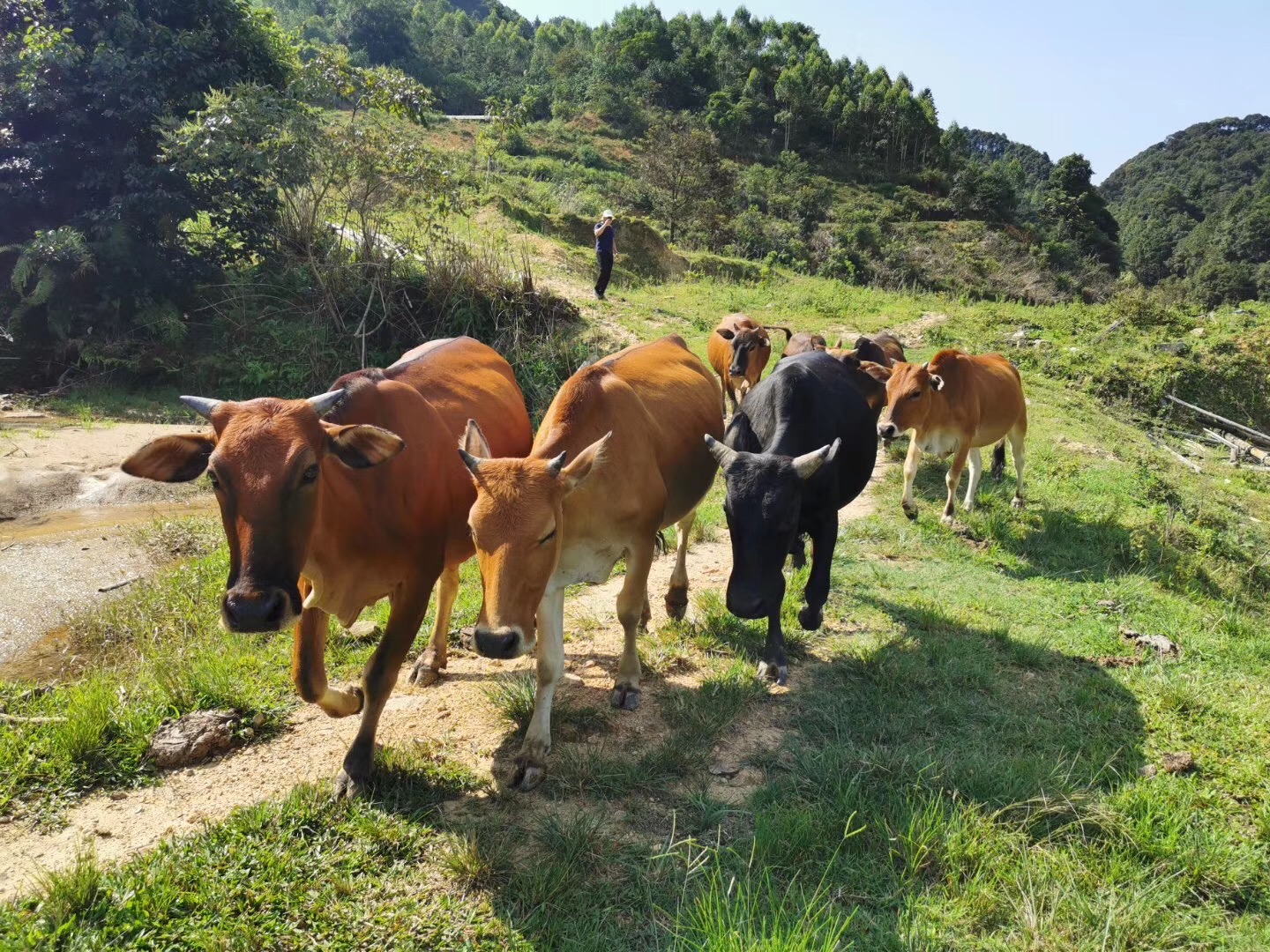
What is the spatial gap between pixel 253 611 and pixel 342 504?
0.80m

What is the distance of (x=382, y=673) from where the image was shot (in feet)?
12.5

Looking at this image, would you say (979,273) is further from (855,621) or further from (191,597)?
(191,597)

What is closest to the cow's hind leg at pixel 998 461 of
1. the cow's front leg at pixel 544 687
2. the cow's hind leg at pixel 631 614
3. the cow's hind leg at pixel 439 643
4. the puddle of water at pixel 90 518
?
the cow's hind leg at pixel 631 614

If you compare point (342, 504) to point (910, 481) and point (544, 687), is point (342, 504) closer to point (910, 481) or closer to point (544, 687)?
point (544, 687)

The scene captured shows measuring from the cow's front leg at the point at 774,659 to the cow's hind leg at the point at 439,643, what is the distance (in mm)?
2081

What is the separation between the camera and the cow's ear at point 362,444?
336 cm

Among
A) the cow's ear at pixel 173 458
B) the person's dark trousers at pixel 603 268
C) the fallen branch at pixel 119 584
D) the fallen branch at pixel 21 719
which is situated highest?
the person's dark trousers at pixel 603 268

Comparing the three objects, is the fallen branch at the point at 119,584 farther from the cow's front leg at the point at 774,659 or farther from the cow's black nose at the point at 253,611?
the cow's front leg at the point at 774,659

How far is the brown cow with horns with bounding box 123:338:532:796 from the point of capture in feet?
9.95

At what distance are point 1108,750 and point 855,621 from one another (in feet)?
6.32

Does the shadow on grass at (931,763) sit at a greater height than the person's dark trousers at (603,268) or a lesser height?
lesser

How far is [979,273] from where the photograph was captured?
3403 cm

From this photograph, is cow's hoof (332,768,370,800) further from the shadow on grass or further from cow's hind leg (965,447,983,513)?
cow's hind leg (965,447,983,513)

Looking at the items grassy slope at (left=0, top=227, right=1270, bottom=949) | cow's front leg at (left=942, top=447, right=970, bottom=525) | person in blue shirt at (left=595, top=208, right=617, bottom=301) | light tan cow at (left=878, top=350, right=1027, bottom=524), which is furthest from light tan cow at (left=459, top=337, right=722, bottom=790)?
person in blue shirt at (left=595, top=208, right=617, bottom=301)
